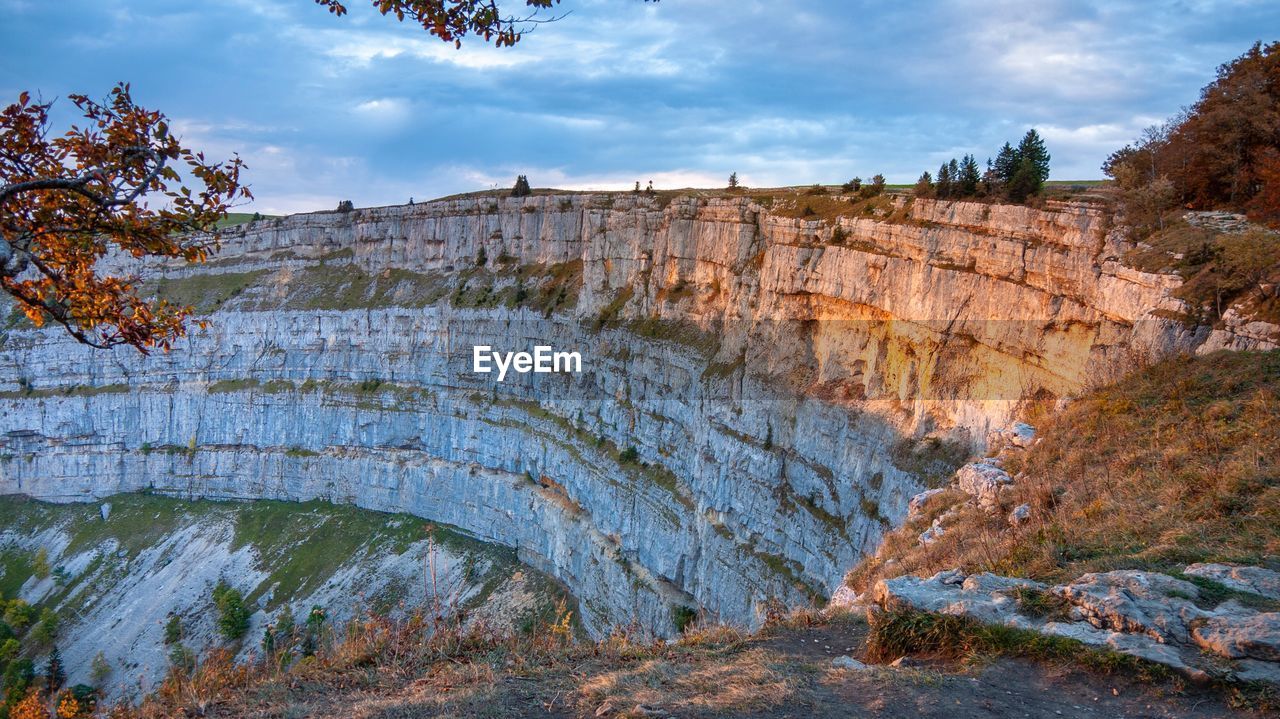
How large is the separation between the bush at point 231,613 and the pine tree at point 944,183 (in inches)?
1734

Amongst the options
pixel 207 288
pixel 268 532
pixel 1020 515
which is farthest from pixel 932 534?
pixel 207 288

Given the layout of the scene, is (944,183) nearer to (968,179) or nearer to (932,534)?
(968,179)

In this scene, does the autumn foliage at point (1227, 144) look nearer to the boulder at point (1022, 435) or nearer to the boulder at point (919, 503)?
the boulder at point (1022, 435)

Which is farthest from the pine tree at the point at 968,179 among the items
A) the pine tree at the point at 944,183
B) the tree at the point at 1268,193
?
the tree at the point at 1268,193

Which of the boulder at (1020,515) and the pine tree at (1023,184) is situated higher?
the pine tree at (1023,184)

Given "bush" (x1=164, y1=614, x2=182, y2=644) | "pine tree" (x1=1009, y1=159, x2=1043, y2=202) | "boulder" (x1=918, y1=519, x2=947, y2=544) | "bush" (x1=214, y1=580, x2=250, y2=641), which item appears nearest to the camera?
"boulder" (x1=918, y1=519, x2=947, y2=544)

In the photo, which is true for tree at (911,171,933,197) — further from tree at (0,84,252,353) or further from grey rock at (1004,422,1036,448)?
tree at (0,84,252,353)

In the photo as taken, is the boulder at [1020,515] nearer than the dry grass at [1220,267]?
Yes

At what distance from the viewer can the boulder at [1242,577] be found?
22.7ft

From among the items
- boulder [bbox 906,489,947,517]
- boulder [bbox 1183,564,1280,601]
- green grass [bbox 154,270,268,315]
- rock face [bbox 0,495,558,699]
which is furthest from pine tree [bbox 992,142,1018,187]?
green grass [bbox 154,270,268,315]

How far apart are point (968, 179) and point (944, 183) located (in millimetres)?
773

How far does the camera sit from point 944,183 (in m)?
25.2

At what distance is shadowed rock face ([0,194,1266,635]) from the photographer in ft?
65.7

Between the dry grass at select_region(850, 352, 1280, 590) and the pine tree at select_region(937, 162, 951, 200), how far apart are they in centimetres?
Answer: 1185
